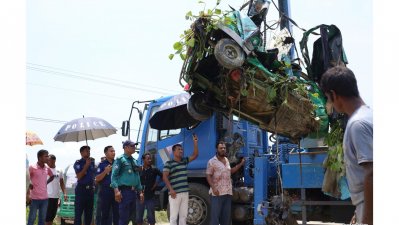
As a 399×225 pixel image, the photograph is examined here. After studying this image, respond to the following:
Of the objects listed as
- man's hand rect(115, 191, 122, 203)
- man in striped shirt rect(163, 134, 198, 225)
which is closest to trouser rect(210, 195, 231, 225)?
man in striped shirt rect(163, 134, 198, 225)

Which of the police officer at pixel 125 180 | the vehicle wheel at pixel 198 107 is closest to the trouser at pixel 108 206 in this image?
the police officer at pixel 125 180

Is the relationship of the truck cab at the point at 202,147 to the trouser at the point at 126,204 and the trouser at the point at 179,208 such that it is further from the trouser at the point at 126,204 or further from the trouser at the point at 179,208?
the trouser at the point at 126,204

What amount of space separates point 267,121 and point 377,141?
12.9 ft

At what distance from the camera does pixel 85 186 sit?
8.01 metres

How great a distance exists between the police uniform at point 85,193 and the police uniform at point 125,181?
3.02 feet

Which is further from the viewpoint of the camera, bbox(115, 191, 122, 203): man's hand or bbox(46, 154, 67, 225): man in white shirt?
bbox(46, 154, 67, 225): man in white shirt

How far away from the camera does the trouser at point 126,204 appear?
7.19m

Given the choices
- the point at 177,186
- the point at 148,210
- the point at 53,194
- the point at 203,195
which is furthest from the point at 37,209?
the point at 203,195

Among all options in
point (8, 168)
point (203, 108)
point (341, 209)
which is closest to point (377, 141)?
point (8, 168)

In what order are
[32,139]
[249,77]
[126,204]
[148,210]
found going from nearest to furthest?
[249,77]
[126,204]
[32,139]
[148,210]

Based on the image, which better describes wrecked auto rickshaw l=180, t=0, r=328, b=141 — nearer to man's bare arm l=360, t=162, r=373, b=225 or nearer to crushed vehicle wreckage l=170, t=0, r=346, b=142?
crushed vehicle wreckage l=170, t=0, r=346, b=142

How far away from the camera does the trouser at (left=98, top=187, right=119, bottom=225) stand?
303 inches

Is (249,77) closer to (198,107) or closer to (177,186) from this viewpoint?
(198,107)

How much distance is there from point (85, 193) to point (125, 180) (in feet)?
3.45
